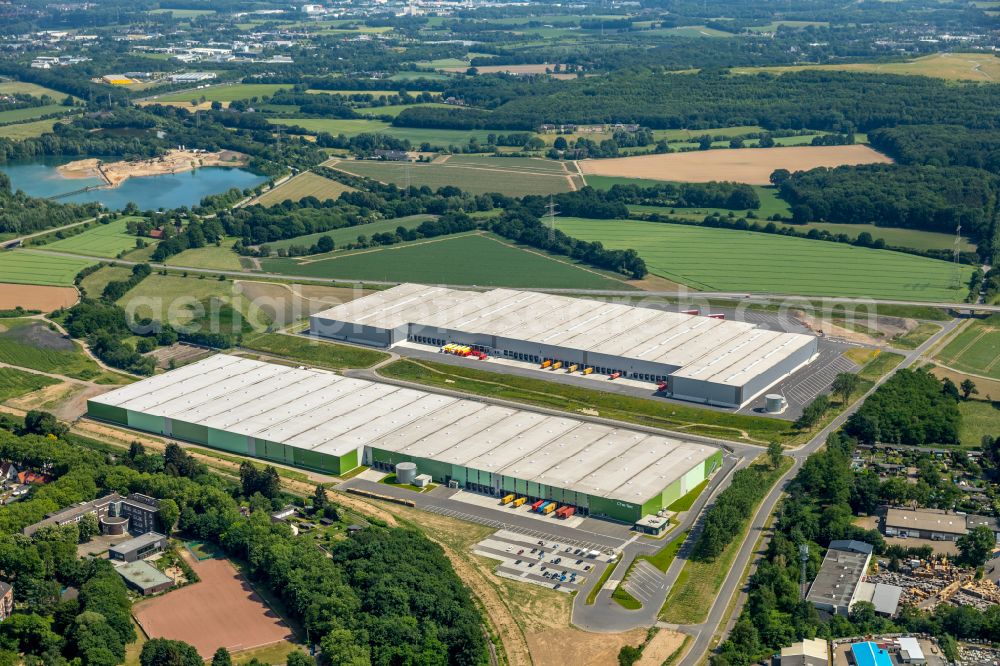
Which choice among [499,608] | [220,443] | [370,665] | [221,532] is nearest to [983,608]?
[499,608]

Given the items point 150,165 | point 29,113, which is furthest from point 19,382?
point 29,113

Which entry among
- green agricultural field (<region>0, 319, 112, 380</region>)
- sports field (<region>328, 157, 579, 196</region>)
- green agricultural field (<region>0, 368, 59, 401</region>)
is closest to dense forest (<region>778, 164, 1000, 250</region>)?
sports field (<region>328, 157, 579, 196</region>)

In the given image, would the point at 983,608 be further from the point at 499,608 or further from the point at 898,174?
the point at 898,174

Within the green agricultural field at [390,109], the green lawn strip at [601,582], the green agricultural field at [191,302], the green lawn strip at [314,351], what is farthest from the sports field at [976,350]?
the green agricultural field at [390,109]

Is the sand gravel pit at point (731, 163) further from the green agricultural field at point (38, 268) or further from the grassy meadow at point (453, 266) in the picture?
the green agricultural field at point (38, 268)

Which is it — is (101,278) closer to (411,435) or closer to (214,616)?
(411,435)

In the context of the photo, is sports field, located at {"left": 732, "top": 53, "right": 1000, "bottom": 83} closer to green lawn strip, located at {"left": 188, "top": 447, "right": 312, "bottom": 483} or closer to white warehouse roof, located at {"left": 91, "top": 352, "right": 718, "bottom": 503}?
white warehouse roof, located at {"left": 91, "top": 352, "right": 718, "bottom": 503}

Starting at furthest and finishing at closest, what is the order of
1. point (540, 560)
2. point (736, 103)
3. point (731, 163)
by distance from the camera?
point (736, 103)
point (731, 163)
point (540, 560)
